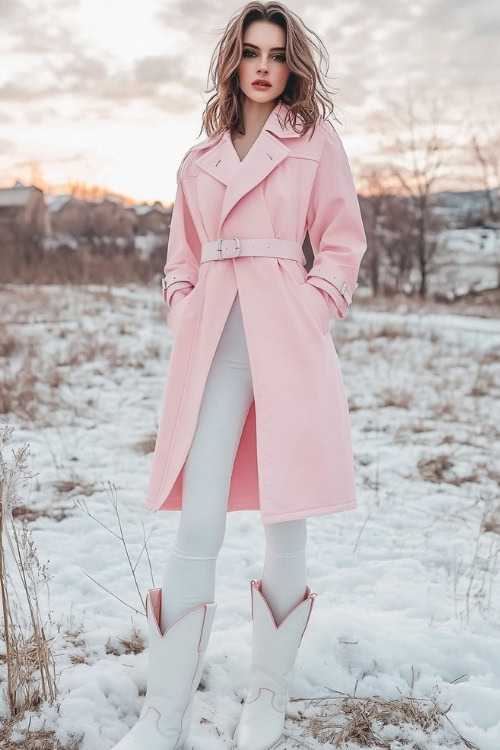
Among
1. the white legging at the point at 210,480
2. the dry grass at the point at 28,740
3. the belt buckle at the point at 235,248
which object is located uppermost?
the belt buckle at the point at 235,248

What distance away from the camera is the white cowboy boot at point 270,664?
200cm

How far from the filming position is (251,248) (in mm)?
1964

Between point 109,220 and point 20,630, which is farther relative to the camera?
point 109,220

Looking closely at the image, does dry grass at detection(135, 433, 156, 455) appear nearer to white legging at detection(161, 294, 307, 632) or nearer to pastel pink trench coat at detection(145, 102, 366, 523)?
pastel pink trench coat at detection(145, 102, 366, 523)

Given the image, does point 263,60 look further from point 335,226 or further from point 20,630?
point 20,630

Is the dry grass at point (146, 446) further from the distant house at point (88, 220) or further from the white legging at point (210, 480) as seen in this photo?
the distant house at point (88, 220)

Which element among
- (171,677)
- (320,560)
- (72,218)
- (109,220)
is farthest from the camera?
(109,220)

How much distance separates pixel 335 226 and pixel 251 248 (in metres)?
0.29

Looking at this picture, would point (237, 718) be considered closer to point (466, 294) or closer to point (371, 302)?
point (371, 302)

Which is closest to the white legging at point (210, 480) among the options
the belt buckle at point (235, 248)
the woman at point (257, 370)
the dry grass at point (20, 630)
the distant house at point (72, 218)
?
the woman at point (257, 370)

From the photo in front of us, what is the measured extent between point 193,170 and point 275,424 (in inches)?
34.4

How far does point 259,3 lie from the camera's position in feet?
6.66

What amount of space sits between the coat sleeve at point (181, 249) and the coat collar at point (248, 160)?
7.1 inches

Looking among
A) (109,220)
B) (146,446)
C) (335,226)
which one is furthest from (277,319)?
(109,220)
